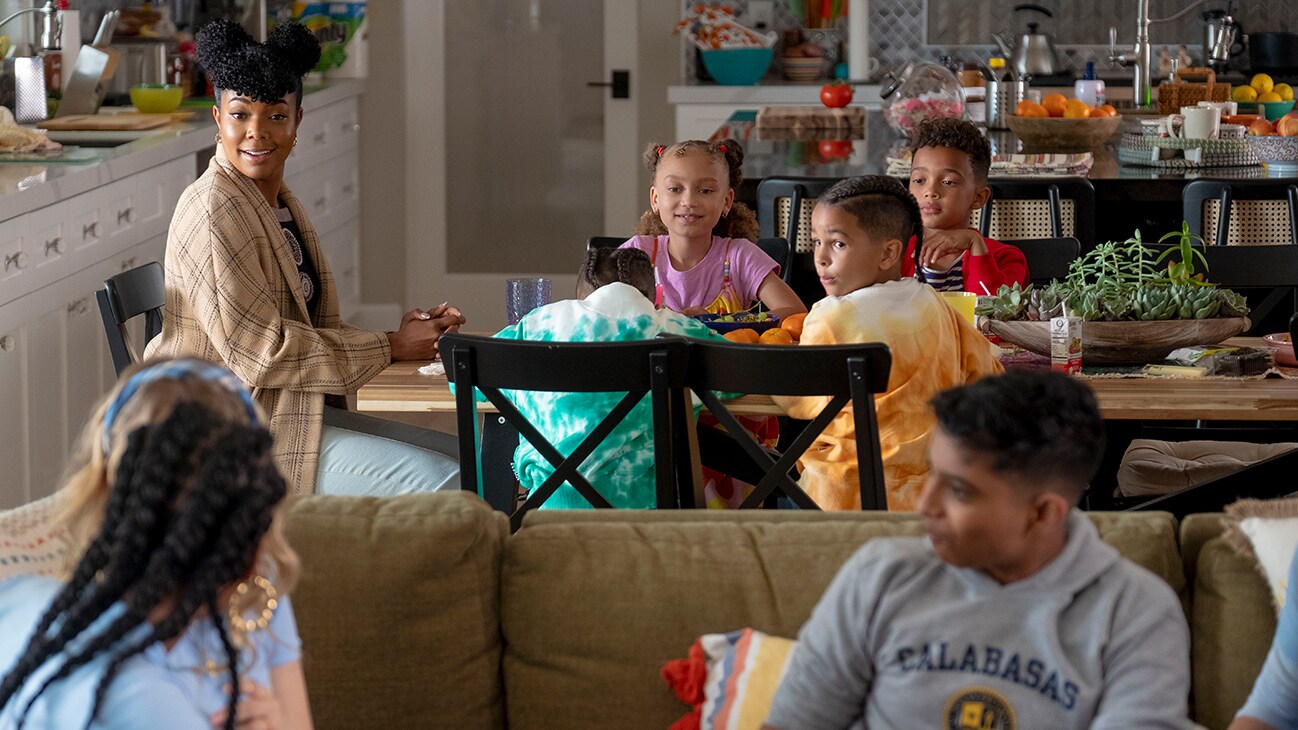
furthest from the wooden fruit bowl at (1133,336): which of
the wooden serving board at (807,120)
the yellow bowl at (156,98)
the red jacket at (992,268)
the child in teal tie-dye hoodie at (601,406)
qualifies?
the yellow bowl at (156,98)

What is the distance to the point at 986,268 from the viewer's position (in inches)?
132

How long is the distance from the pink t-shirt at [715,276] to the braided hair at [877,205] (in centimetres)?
59

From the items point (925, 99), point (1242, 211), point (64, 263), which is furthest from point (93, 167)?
point (1242, 211)

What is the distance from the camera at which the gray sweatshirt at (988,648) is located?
5.15ft

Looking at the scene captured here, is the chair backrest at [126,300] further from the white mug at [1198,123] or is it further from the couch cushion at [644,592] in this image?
the white mug at [1198,123]

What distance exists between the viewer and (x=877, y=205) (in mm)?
2750

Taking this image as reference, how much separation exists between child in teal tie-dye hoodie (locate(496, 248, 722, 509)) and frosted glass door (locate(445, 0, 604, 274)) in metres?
4.22

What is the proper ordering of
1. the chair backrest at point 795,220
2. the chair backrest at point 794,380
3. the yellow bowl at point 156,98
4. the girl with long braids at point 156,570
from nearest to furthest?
the girl with long braids at point 156,570 → the chair backrest at point 794,380 → the chair backrest at point 795,220 → the yellow bowl at point 156,98

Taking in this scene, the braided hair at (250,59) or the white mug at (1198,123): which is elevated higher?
the braided hair at (250,59)

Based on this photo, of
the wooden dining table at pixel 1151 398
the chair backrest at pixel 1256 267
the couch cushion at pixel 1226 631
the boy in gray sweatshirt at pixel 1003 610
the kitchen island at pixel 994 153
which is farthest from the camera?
the kitchen island at pixel 994 153

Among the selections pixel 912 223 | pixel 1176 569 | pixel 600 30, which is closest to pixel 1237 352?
pixel 912 223

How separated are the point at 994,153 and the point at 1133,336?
186cm

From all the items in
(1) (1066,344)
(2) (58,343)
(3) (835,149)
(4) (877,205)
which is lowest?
(2) (58,343)

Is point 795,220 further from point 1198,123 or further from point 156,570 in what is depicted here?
point 156,570
